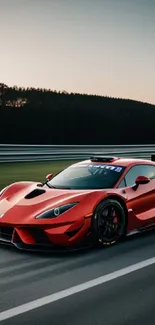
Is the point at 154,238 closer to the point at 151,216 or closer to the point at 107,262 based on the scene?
the point at 151,216

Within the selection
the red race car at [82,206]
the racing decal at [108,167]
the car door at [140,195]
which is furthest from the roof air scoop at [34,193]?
the car door at [140,195]

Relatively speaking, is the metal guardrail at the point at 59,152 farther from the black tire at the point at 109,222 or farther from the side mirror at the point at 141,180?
the black tire at the point at 109,222

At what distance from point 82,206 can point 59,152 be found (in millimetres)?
16070

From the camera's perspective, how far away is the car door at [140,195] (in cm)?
711

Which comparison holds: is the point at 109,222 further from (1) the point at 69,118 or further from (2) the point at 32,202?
(1) the point at 69,118

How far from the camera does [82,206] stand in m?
6.38

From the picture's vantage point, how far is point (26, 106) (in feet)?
86.7

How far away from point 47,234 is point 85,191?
0.93m

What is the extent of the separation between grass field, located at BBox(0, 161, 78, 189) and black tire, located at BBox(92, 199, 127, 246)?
21.1 feet

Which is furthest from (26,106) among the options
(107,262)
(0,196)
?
(107,262)

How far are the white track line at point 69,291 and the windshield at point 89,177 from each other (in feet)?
4.93

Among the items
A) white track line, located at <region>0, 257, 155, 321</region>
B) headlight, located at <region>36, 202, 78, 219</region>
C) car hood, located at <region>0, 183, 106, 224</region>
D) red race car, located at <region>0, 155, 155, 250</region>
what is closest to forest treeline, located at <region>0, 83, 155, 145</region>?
red race car, located at <region>0, 155, 155, 250</region>

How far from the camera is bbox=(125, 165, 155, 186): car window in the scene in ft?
24.0

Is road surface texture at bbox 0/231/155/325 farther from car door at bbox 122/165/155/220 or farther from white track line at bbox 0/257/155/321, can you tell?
car door at bbox 122/165/155/220
